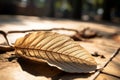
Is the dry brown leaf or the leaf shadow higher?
the dry brown leaf

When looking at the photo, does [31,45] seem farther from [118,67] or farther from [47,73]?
[118,67]

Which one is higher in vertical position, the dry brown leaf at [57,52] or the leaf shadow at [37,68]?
the dry brown leaf at [57,52]

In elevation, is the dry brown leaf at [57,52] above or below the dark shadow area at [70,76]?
above

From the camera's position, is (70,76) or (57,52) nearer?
(70,76)

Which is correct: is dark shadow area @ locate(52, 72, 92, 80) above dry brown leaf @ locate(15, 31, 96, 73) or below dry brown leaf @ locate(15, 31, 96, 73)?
below
